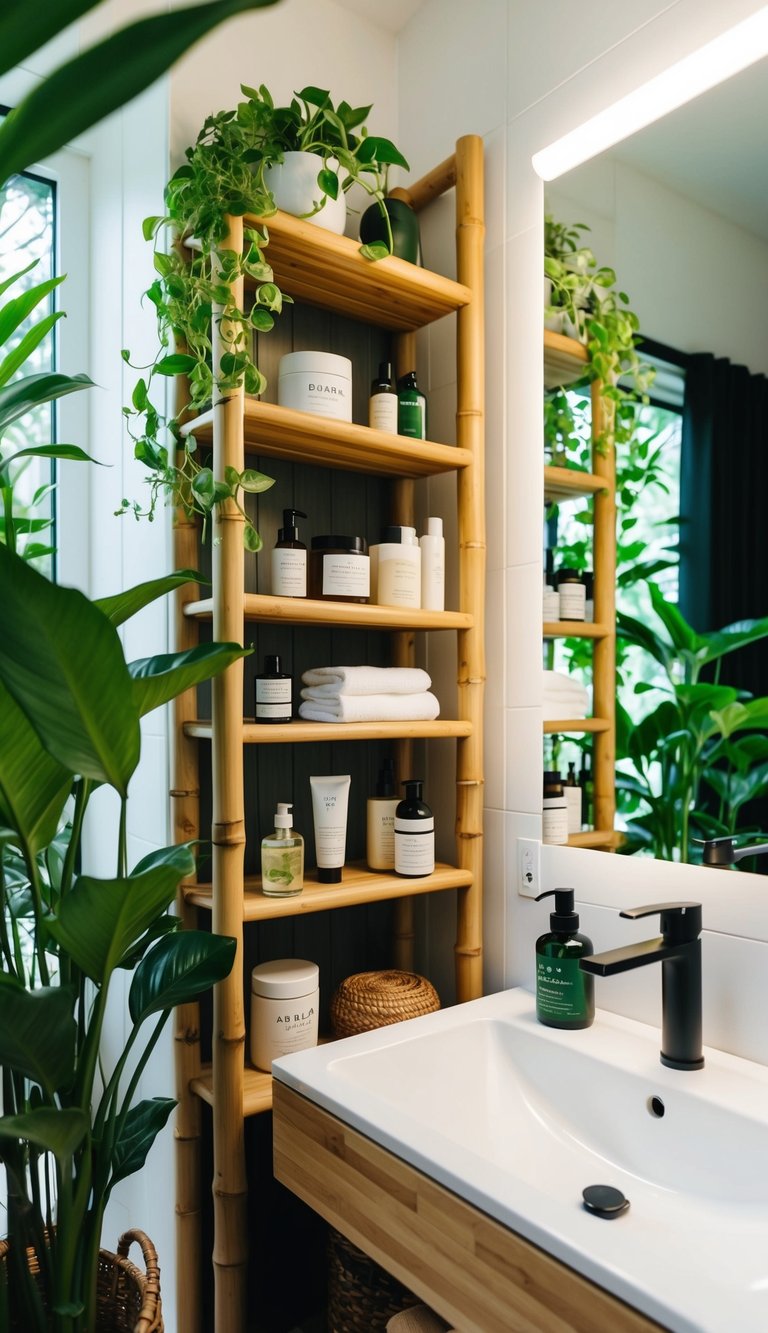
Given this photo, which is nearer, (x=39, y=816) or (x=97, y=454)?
(x=39, y=816)

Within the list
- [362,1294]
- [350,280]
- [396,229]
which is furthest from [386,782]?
[396,229]

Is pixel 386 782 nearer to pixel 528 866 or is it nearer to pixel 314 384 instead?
pixel 528 866

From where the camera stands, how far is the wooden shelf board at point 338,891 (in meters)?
1.26

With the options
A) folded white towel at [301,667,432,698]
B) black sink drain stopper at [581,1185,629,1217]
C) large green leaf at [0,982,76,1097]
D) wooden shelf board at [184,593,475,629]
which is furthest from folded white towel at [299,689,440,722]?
black sink drain stopper at [581,1185,629,1217]

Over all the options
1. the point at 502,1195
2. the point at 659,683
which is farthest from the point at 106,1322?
the point at 659,683

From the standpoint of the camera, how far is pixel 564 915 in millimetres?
1233

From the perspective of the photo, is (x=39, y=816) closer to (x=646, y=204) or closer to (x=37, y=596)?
(x=37, y=596)

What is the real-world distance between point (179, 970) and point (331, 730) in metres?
0.42

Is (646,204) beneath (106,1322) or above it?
above

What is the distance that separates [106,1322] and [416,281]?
1509 millimetres

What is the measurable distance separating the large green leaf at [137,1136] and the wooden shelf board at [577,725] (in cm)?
75

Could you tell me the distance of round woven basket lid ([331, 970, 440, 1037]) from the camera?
135 centimetres

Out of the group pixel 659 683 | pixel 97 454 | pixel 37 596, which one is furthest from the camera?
pixel 97 454

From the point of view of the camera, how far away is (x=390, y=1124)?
96 cm
